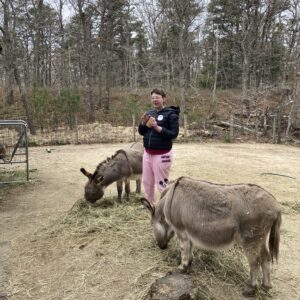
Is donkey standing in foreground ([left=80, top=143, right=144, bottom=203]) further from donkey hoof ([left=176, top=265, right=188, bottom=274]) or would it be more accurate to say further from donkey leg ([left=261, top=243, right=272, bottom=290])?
donkey leg ([left=261, top=243, right=272, bottom=290])

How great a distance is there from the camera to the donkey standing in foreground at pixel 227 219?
3281mm

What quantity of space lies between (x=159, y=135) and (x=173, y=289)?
2.14 meters

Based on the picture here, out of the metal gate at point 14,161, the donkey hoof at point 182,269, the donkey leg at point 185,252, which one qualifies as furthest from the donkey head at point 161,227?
the metal gate at point 14,161

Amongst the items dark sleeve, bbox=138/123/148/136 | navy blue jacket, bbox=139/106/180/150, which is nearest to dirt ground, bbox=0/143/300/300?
navy blue jacket, bbox=139/106/180/150

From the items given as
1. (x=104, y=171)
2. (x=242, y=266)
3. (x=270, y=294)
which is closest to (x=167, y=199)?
(x=242, y=266)

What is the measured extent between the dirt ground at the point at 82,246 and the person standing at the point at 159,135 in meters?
0.77

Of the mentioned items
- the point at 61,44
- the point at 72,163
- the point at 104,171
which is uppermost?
the point at 61,44

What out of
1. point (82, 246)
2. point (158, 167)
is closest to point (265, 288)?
point (158, 167)

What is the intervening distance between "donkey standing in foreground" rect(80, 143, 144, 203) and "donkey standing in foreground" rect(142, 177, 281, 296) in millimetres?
2352

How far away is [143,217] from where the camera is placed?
541 cm

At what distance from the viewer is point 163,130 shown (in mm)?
4629

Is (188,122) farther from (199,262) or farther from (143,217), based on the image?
(199,262)

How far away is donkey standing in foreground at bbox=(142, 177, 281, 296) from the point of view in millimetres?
3281

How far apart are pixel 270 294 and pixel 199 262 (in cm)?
75
